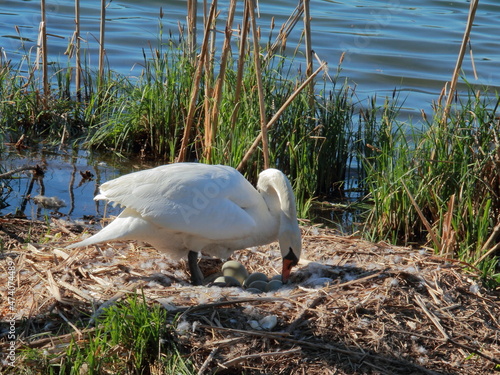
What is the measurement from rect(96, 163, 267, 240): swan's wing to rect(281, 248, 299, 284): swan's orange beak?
0.31 m

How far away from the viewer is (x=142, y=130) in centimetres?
858

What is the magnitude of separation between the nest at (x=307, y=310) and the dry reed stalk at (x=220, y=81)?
1821 mm

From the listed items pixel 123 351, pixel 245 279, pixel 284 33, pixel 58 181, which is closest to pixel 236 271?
pixel 245 279

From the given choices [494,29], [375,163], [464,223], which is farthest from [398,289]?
[494,29]

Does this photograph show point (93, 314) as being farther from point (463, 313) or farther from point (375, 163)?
point (375, 163)

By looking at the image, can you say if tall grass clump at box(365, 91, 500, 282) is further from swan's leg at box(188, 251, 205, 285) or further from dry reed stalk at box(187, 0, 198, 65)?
dry reed stalk at box(187, 0, 198, 65)

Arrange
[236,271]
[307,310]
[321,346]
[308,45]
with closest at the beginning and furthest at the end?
[321,346] → [307,310] → [236,271] → [308,45]

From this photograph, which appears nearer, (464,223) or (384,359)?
(384,359)

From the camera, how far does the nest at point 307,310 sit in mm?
4223

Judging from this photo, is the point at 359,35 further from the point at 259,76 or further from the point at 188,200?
the point at 188,200

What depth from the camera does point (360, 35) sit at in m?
15.1

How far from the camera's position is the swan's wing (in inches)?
200

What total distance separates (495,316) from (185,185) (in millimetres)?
2148

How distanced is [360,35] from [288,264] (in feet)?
34.6
